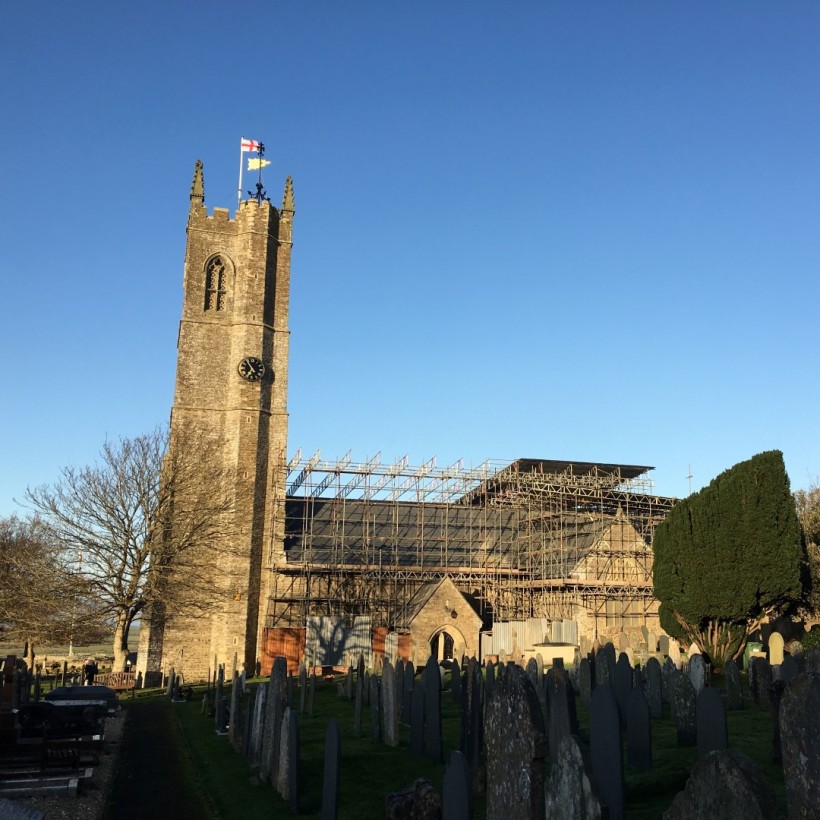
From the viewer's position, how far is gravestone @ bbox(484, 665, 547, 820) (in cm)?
682

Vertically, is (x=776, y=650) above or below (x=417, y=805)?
above

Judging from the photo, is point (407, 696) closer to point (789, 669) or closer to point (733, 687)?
point (733, 687)

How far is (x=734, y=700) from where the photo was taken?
1817cm

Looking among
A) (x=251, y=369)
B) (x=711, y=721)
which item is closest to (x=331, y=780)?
(x=711, y=721)

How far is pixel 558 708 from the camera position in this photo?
37.6ft

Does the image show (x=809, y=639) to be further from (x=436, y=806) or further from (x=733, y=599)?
(x=436, y=806)

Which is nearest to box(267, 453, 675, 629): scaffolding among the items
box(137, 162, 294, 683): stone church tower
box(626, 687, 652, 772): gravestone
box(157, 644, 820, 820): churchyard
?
box(137, 162, 294, 683): stone church tower

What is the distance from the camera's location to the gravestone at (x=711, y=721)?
10461mm

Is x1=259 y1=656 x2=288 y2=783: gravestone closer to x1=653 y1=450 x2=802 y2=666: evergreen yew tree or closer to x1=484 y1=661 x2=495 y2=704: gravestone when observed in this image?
x1=484 y1=661 x2=495 y2=704: gravestone

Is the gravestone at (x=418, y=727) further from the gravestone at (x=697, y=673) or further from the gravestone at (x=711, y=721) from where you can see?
the gravestone at (x=697, y=673)

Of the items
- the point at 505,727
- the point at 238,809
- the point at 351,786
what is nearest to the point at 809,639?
the point at 351,786

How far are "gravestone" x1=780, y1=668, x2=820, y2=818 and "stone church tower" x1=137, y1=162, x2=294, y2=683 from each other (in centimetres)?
2886

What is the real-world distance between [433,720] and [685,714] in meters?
4.25

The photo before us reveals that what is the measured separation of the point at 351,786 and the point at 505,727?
19.7 feet
